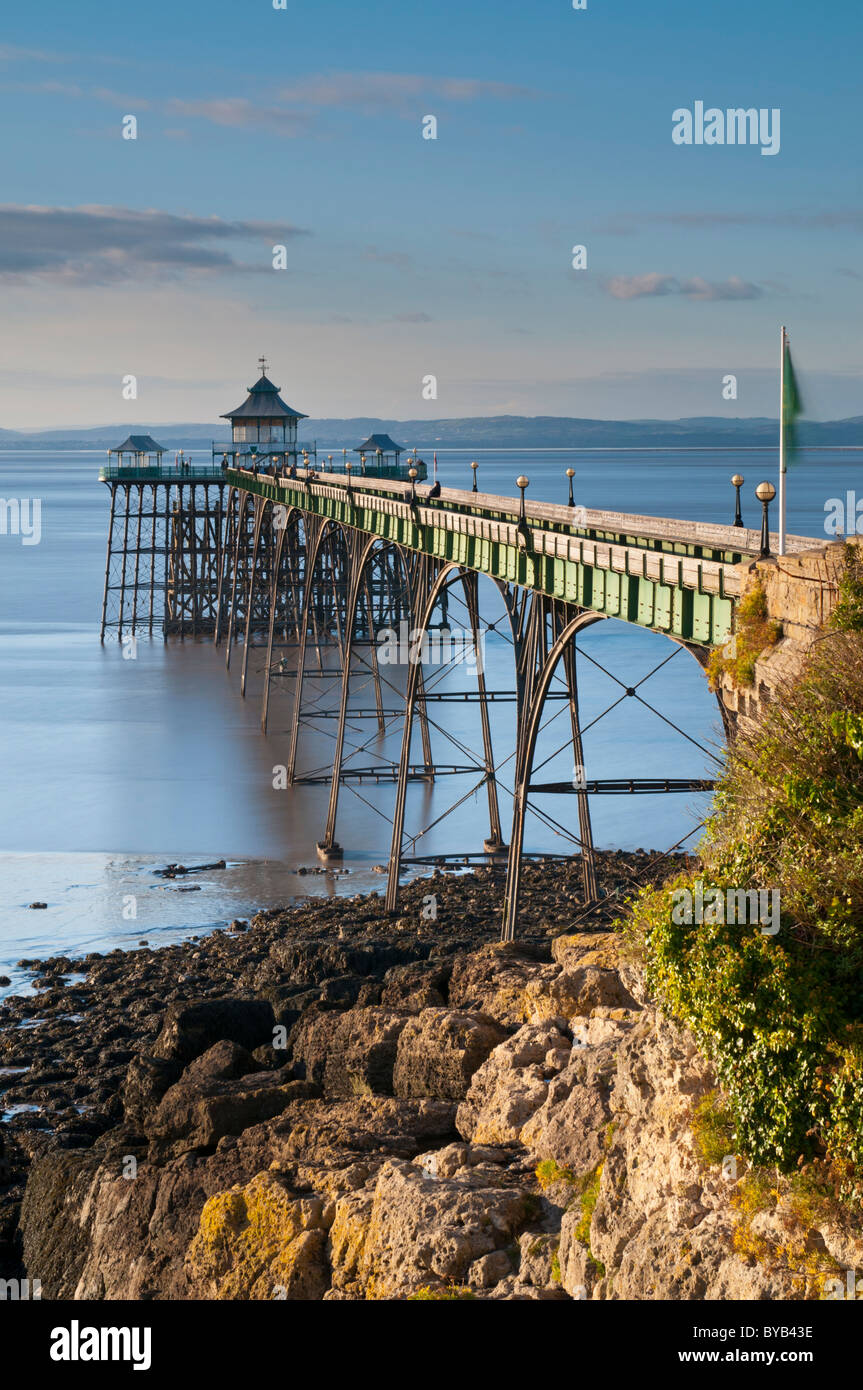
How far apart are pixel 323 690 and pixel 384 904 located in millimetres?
30733

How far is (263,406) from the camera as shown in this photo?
84.7 metres

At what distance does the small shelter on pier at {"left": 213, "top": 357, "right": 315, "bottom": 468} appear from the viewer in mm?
83812

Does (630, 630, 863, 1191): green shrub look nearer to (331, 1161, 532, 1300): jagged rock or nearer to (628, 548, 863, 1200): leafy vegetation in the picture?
(628, 548, 863, 1200): leafy vegetation

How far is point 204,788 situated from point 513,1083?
2878 centimetres

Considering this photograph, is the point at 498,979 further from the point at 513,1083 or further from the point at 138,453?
the point at 138,453

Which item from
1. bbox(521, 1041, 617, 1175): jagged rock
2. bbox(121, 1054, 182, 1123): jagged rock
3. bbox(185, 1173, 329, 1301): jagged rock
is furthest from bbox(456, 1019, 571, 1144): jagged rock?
bbox(121, 1054, 182, 1123): jagged rock

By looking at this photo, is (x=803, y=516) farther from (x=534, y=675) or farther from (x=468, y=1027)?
(x=468, y=1027)

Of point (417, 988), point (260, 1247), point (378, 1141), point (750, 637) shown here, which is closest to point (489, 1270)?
point (260, 1247)

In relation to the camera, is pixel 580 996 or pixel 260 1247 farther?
pixel 580 996

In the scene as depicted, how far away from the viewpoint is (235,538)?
258 feet

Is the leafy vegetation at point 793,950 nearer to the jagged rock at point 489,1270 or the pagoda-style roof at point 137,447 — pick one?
the jagged rock at point 489,1270

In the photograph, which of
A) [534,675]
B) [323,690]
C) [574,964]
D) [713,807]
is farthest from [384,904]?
[323,690]

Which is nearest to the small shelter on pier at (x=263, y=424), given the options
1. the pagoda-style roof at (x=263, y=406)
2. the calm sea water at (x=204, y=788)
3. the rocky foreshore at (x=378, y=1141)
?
the pagoda-style roof at (x=263, y=406)

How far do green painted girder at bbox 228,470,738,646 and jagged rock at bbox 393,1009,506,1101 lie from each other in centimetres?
501
